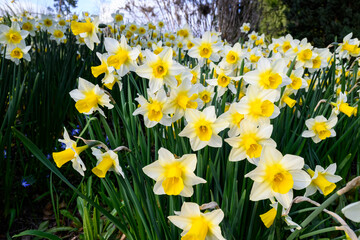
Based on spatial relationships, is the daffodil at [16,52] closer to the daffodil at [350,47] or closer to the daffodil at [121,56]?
the daffodil at [121,56]

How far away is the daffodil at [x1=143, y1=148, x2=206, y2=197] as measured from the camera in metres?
0.86

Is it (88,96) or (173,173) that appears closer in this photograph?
(173,173)

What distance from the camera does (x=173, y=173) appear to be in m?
0.86

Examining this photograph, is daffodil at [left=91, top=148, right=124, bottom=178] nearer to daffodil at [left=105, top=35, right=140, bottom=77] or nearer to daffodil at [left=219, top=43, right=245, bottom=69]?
daffodil at [left=105, top=35, right=140, bottom=77]

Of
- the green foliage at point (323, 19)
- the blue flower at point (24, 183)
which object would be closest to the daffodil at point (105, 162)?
the blue flower at point (24, 183)

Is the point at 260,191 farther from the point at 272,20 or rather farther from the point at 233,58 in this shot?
the point at 272,20

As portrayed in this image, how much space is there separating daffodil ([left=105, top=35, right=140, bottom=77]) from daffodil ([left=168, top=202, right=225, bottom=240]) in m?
0.64

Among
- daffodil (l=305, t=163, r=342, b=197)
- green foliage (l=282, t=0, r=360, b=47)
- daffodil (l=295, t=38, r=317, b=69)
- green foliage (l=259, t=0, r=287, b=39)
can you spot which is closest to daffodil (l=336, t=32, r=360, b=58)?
daffodil (l=295, t=38, r=317, b=69)

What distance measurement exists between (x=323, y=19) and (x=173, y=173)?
8076mm

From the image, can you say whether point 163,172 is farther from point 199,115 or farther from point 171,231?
point 171,231

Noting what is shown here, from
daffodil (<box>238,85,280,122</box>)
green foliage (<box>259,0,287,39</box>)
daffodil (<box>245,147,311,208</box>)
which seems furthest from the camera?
green foliage (<box>259,0,287,39</box>)

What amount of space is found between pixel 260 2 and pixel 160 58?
365 inches

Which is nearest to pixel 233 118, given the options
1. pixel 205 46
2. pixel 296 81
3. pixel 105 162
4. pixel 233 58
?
pixel 105 162

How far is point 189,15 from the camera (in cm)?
883
